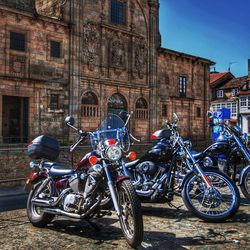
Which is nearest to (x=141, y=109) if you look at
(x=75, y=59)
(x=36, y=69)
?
(x=75, y=59)

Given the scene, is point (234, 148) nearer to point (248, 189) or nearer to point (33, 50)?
point (248, 189)

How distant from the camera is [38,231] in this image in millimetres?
5434

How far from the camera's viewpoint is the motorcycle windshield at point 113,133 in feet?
17.9

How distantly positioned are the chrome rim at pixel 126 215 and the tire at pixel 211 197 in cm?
155

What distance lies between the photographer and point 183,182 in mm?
5934

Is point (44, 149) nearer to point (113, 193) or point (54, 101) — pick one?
point (113, 193)

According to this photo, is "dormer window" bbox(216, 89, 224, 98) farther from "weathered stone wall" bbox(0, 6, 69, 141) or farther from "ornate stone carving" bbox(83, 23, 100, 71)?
"weathered stone wall" bbox(0, 6, 69, 141)

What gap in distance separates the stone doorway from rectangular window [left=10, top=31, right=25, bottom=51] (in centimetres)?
308

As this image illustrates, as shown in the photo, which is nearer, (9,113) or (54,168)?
(54,168)

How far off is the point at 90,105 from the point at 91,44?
4379mm

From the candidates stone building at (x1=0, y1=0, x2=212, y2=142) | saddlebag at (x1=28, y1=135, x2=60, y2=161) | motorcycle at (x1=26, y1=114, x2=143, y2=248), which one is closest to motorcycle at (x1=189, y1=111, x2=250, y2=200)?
motorcycle at (x1=26, y1=114, x2=143, y2=248)

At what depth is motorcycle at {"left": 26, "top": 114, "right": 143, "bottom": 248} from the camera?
450 cm

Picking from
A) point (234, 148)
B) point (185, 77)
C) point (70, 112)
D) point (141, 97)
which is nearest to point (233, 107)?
point (185, 77)

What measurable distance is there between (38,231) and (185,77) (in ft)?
101
